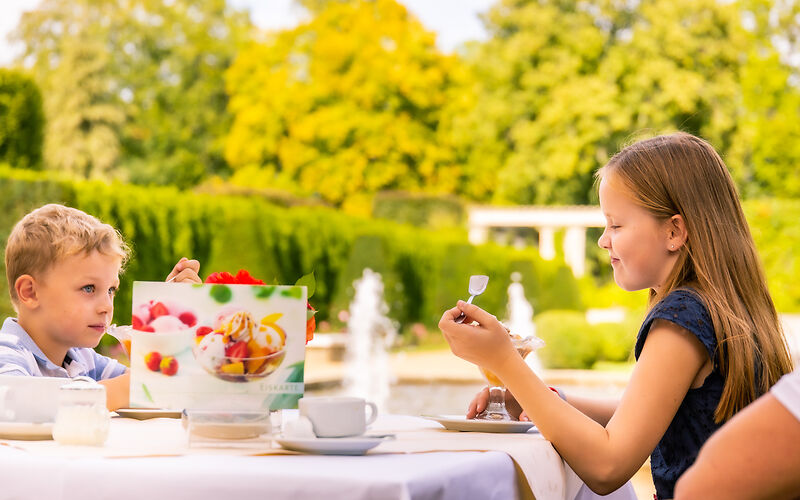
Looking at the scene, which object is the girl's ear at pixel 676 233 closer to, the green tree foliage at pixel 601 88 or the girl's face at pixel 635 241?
the girl's face at pixel 635 241

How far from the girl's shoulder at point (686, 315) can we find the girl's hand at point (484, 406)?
1.10 ft

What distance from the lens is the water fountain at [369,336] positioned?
12.7 meters

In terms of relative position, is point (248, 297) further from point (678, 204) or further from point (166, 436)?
point (678, 204)

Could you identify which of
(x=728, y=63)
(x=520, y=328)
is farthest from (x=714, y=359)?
(x=728, y=63)

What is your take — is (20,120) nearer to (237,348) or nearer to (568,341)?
(568,341)

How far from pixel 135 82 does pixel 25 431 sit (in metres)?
33.8

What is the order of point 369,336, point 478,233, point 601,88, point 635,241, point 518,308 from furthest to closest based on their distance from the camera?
point 478,233, point 601,88, point 518,308, point 369,336, point 635,241

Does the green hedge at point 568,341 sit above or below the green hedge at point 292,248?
below

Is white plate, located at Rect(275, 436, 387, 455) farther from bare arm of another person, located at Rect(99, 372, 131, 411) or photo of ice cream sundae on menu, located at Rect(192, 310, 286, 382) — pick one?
bare arm of another person, located at Rect(99, 372, 131, 411)

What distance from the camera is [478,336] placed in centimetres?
171

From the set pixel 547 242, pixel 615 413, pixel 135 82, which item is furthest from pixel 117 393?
pixel 135 82

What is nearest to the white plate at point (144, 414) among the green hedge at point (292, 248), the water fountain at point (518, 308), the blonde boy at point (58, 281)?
the blonde boy at point (58, 281)

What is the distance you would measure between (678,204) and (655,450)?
488 millimetres

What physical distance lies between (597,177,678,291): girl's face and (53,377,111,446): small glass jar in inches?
39.9
